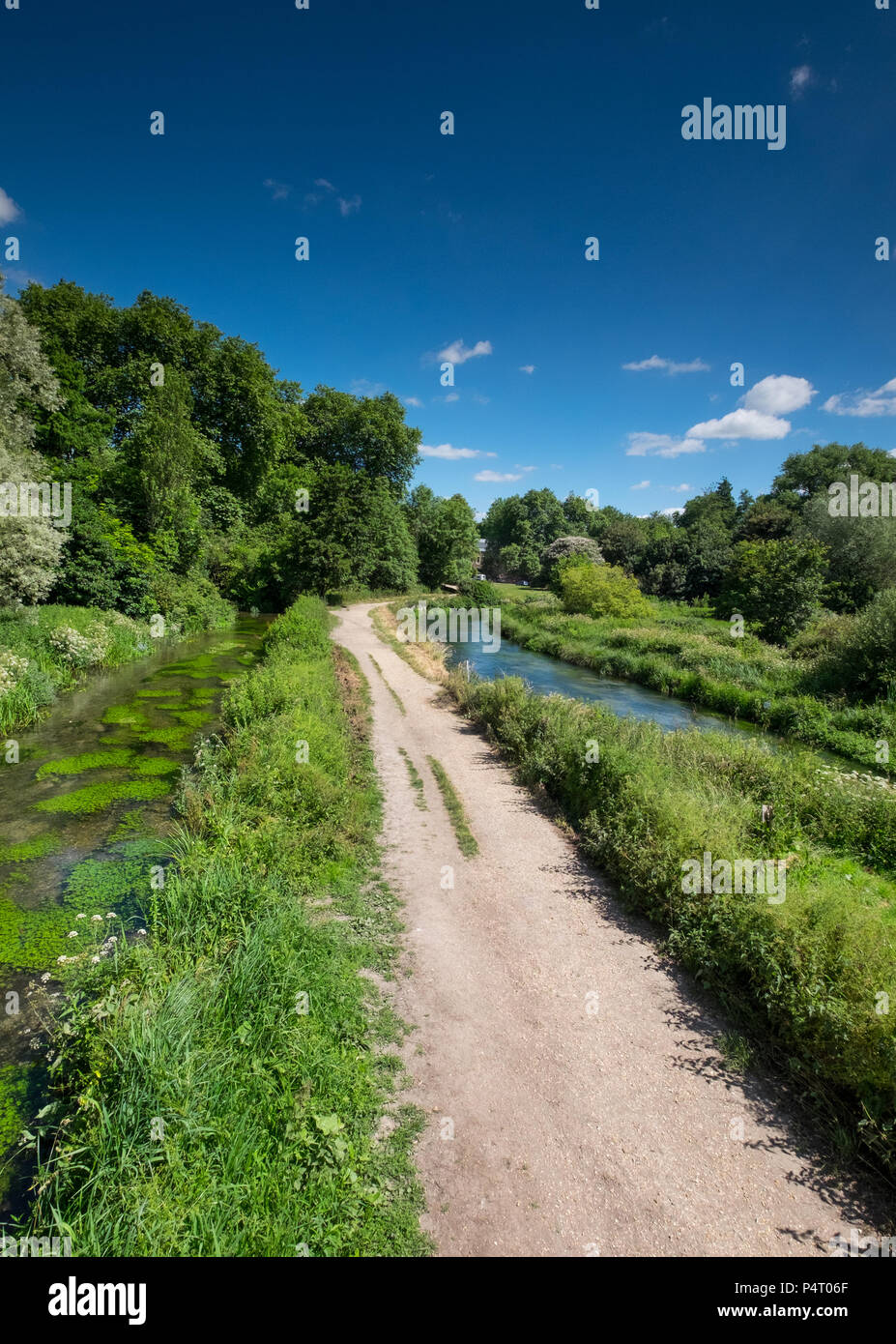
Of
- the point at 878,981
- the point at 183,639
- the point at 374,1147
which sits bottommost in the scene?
the point at 374,1147

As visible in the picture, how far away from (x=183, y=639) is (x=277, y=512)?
82.5 ft

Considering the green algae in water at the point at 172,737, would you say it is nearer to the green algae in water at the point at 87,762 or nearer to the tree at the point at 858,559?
the green algae in water at the point at 87,762

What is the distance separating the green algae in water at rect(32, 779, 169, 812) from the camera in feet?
38.4

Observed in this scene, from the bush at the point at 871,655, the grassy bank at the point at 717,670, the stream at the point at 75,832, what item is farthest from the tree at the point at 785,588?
the stream at the point at 75,832

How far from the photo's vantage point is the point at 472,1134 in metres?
5.02

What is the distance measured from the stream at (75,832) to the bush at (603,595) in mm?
32867

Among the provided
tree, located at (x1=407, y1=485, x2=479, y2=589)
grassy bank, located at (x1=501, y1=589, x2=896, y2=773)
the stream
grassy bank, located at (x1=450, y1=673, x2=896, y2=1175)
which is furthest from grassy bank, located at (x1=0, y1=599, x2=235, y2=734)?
tree, located at (x1=407, y1=485, x2=479, y2=589)

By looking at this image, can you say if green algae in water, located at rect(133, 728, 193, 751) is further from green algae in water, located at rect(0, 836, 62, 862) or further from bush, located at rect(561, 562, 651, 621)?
bush, located at rect(561, 562, 651, 621)

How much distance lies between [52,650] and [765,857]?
2359 cm

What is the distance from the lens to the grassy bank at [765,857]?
5402mm
